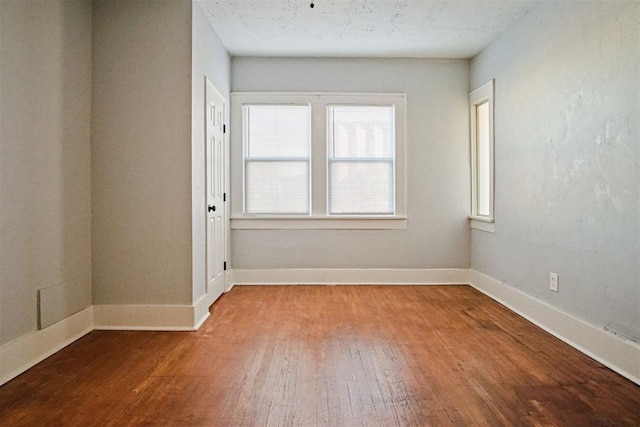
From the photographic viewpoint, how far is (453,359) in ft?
9.50

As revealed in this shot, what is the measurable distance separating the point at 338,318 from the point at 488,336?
1198 mm

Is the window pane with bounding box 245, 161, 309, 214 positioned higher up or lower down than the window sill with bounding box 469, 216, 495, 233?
higher up

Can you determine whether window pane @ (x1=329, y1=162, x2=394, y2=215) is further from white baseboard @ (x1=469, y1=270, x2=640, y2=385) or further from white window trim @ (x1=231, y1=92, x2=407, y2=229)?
white baseboard @ (x1=469, y1=270, x2=640, y2=385)

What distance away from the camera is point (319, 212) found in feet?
17.5

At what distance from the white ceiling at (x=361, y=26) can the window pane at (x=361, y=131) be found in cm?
64

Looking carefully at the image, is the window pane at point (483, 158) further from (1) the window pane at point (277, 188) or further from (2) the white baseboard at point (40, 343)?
(2) the white baseboard at point (40, 343)

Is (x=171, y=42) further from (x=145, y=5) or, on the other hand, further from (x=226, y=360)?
→ (x=226, y=360)

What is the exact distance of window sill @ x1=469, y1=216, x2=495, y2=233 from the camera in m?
4.70

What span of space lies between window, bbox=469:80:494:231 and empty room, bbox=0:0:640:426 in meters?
0.03

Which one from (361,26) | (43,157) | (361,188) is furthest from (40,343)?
(361,26)

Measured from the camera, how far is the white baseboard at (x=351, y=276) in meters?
5.29

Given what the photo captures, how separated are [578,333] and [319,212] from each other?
9.65ft

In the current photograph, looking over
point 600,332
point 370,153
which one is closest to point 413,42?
point 370,153

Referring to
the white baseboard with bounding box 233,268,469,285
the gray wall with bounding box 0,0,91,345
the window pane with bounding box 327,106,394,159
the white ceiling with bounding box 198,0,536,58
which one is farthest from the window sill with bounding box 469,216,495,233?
the gray wall with bounding box 0,0,91,345
